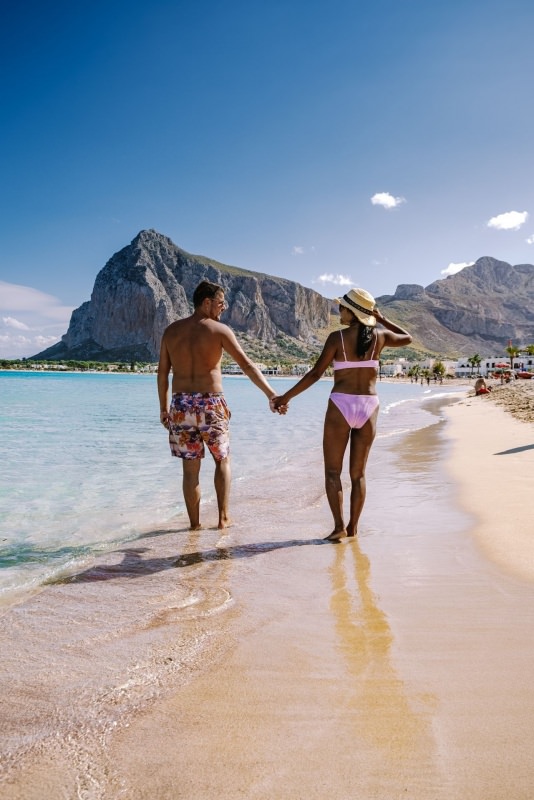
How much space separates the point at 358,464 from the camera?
4.76 meters

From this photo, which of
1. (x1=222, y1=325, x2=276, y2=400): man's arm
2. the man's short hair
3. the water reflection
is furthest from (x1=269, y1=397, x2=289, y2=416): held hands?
the water reflection

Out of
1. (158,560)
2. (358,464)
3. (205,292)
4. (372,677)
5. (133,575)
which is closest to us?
(372,677)

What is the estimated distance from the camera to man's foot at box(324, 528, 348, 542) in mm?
4562

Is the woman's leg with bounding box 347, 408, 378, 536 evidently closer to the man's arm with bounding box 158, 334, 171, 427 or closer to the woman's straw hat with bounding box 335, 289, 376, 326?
the woman's straw hat with bounding box 335, 289, 376, 326

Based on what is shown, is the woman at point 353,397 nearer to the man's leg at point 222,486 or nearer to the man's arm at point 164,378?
the man's leg at point 222,486

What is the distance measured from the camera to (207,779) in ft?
5.40

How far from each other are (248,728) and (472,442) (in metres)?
10.7

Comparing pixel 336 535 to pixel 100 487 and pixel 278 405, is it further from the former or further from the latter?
pixel 100 487

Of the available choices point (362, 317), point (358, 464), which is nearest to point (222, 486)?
point (358, 464)

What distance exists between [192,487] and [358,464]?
158 cm

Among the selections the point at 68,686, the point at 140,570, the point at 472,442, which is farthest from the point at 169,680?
the point at 472,442

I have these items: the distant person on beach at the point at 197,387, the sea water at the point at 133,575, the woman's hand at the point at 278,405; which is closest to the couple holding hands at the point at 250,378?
the distant person on beach at the point at 197,387

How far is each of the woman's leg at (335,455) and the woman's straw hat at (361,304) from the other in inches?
30.9

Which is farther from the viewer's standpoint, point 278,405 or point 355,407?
point 278,405
